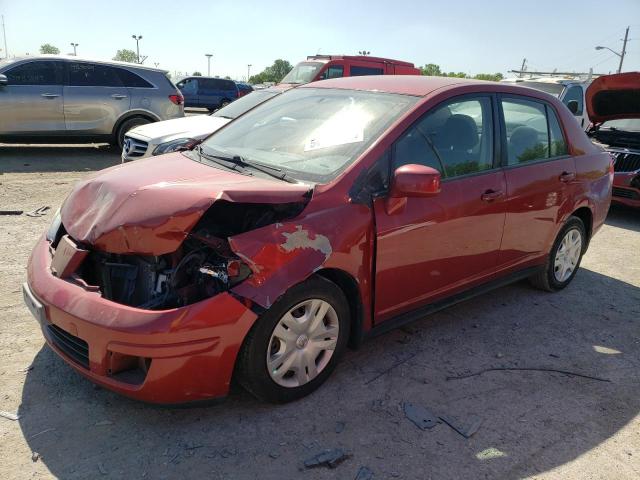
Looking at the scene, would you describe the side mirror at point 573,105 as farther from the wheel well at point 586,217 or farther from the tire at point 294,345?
the tire at point 294,345

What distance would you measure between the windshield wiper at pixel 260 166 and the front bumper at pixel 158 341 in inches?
33.1

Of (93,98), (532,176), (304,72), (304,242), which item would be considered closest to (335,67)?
(304,72)

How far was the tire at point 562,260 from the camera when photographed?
4.59 metres

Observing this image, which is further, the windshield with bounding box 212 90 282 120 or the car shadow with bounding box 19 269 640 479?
the windshield with bounding box 212 90 282 120

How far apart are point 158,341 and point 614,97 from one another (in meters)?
7.55

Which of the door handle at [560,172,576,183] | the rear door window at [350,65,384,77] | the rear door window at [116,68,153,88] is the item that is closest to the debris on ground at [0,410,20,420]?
the door handle at [560,172,576,183]

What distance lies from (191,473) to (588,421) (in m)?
2.17

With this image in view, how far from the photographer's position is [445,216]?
333cm

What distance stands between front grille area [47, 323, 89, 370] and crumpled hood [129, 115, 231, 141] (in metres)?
4.60

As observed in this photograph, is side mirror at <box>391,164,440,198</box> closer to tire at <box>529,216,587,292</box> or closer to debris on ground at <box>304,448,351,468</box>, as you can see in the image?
debris on ground at <box>304,448,351,468</box>

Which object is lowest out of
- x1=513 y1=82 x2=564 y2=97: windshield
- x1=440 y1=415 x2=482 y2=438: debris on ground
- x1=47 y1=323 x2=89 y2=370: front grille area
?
x1=440 y1=415 x2=482 y2=438: debris on ground

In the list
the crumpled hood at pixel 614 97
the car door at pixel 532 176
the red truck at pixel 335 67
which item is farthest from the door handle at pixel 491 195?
the red truck at pixel 335 67

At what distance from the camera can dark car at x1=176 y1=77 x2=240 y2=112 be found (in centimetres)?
2328

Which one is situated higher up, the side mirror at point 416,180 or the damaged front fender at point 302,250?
the side mirror at point 416,180
